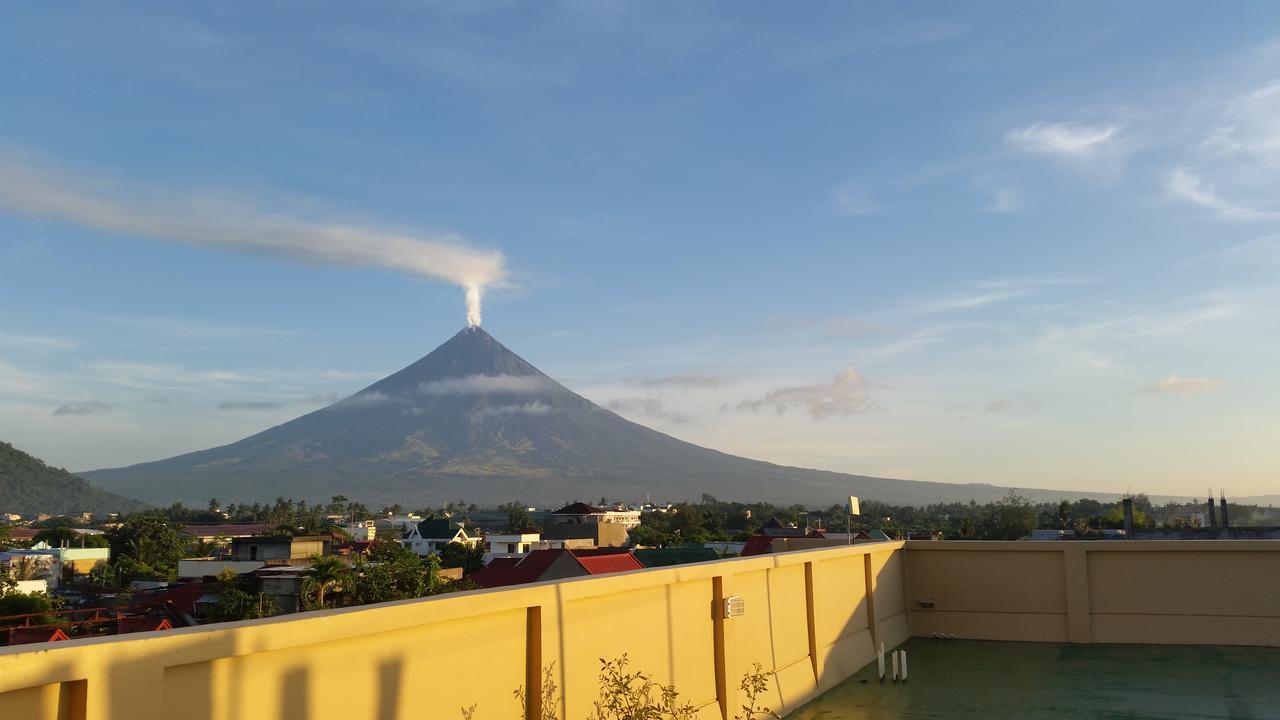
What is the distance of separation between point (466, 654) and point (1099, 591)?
907 cm

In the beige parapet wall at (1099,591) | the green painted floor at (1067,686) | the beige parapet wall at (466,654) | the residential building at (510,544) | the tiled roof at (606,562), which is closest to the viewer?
the beige parapet wall at (466,654)

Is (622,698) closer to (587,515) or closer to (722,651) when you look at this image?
(722,651)

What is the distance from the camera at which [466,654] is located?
202 inches

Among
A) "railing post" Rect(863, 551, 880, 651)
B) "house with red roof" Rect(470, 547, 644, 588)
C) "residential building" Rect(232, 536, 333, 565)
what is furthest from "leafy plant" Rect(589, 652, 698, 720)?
"residential building" Rect(232, 536, 333, 565)

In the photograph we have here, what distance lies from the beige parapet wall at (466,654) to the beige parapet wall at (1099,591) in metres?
3.09

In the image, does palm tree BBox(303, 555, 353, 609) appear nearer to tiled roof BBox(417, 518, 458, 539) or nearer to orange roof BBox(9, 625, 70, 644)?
orange roof BBox(9, 625, 70, 644)

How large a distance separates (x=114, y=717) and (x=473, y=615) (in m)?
1.99

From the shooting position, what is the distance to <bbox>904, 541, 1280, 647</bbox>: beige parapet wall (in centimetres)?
1109

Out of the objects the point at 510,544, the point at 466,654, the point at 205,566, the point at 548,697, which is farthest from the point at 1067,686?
the point at 510,544

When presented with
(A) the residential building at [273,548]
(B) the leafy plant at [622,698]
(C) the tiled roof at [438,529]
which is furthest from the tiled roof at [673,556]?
(B) the leafy plant at [622,698]

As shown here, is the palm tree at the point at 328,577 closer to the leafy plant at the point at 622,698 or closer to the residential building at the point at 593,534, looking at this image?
the leafy plant at the point at 622,698

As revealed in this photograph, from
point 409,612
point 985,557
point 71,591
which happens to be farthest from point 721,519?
point 409,612

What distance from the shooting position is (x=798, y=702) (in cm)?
855

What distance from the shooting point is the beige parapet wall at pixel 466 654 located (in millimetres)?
3414
